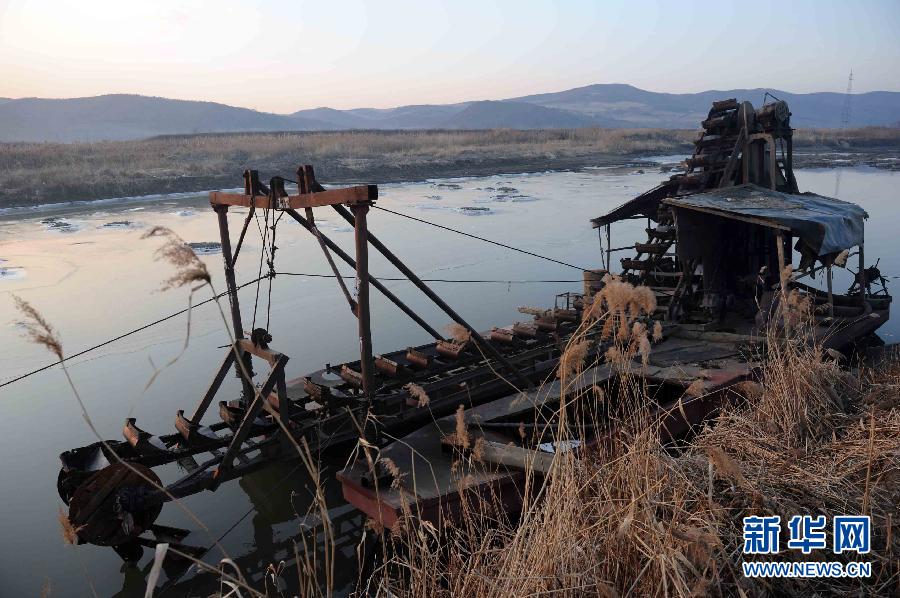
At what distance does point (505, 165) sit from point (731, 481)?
4869cm

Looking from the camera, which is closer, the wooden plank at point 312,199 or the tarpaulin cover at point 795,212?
the wooden plank at point 312,199

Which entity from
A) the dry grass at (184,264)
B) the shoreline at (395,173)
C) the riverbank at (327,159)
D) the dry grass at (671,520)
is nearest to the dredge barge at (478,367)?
the dry grass at (671,520)

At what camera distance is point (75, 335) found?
12320 millimetres

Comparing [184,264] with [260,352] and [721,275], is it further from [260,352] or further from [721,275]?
[721,275]

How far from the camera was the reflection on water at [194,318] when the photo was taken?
272 inches

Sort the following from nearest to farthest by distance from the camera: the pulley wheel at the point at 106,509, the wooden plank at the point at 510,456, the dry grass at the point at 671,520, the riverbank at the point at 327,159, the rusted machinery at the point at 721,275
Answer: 1. the dry grass at the point at 671,520
2. the wooden plank at the point at 510,456
3. the pulley wheel at the point at 106,509
4. the rusted machinery at the point at 721,275
5. the riverbank at the point at 327,159

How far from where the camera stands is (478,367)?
8125 mm

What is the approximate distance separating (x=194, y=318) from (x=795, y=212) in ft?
41.4

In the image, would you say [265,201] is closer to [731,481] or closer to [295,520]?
[295,520]

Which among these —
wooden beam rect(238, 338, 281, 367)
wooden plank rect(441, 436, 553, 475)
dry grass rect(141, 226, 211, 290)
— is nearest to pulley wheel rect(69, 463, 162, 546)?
wooden beam rect(238, 338, 281, 367)

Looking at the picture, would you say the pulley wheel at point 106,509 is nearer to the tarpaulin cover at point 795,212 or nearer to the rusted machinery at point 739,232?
the rusted machinery at point 739,232

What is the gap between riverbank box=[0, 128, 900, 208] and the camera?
34.1 m

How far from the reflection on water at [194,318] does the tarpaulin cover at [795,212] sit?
11.2 feet

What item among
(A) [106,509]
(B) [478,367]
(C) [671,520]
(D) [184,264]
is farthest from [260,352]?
(C) [671,520]
